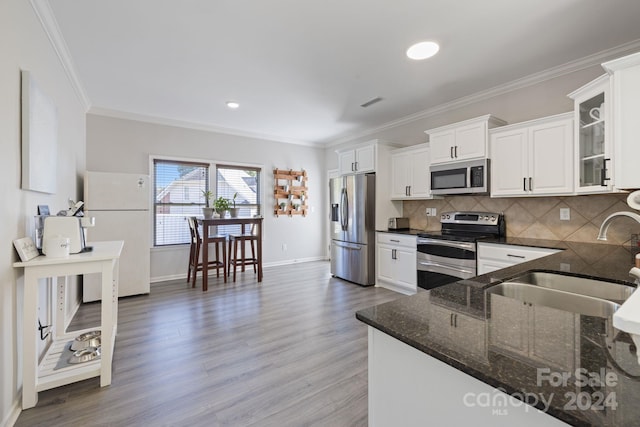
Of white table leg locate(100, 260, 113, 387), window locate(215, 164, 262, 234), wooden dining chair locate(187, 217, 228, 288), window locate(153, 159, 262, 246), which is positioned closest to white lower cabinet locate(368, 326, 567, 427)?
white table leg locate(100, 260, 113, 387)

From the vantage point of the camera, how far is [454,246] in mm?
3100

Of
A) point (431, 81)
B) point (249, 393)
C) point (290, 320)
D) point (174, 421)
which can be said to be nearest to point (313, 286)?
point (290, 320)

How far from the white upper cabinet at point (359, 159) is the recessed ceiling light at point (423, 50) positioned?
1.59 meters

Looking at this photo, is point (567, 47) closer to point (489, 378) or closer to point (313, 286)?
point (489, 378)

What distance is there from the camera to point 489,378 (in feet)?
1.82

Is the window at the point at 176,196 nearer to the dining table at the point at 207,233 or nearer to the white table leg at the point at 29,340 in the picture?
the dining table at the point at 207,233

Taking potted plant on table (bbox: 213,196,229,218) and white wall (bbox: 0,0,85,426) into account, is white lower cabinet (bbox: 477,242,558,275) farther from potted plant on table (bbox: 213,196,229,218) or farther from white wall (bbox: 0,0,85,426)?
white wall (bbox: 0,0,85,426)

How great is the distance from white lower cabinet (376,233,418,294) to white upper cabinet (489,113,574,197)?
3.93 feet

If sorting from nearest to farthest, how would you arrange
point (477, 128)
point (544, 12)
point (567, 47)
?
point (544, 12)
point (567, 47)
point (477, 128)

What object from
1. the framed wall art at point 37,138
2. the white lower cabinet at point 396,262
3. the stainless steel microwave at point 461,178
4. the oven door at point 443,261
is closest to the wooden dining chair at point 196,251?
the framed wall art at point 37,138

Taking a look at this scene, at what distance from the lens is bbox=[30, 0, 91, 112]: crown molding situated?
1945 millimetres

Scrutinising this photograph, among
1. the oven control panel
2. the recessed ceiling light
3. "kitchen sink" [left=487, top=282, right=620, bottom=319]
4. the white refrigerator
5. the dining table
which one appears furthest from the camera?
the dining table

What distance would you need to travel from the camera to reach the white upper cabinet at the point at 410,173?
149 inches

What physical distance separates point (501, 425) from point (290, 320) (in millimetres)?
2480
